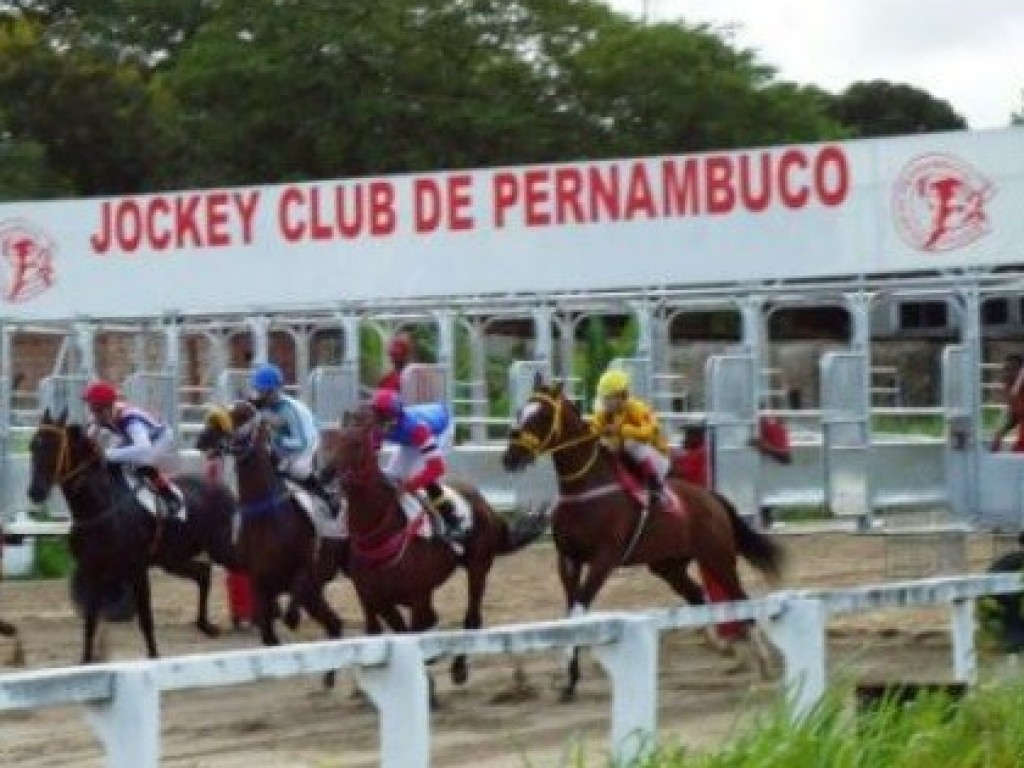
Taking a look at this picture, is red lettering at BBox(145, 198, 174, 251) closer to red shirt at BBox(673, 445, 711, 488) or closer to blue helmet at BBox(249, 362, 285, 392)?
blue helmet at BBox(249, 362, 285, 392)

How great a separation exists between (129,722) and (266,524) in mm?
9222

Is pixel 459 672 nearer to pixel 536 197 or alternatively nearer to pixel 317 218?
pixel 536 197

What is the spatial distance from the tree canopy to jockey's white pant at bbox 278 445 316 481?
28.4m

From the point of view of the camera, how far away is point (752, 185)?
17.7m

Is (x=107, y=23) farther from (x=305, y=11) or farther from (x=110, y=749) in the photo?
(x=110, y=749)

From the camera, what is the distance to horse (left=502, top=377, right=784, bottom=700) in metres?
14.9

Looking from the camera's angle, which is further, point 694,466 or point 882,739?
point 694,466

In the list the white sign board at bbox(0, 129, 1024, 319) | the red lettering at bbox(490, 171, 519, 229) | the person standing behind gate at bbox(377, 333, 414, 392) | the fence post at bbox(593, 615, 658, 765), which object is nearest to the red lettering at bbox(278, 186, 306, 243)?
the white sign board at bbox(0, 129, 1024, 319)

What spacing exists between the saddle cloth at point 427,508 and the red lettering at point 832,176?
374 cm

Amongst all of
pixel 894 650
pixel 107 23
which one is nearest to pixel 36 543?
pixel 894 650

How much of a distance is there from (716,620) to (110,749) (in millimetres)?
3062

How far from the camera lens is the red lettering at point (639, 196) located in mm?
18125

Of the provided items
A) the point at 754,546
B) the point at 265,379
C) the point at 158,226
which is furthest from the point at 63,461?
the point at 158,226

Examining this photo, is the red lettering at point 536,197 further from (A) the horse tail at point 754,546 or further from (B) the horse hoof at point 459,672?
(B) the horse hoof at point 459,672
